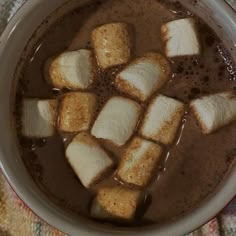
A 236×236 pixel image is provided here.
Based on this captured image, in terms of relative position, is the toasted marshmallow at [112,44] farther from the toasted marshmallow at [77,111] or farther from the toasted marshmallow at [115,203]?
the toasted marshmallow at [115,203]

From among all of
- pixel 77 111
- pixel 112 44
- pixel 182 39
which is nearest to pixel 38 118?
pixel 77 111

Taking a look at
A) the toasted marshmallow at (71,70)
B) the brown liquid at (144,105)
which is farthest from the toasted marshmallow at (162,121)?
the toasted marshmallow at (71,70)

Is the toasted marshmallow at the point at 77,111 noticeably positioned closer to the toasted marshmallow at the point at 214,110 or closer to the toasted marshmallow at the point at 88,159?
the toasted marshmallow at the point at 88,159

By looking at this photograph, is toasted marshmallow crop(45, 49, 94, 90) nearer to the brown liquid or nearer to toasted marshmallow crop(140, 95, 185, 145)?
the brown liquid

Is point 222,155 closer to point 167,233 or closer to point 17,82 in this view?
point 167,233

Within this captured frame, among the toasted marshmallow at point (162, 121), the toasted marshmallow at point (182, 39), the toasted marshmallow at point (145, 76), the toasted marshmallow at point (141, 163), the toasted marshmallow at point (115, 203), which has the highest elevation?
the toasted marshmallow at point (182, 39)

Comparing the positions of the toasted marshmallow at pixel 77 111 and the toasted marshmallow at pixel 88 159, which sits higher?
the toasted marshmallow at pixel 77 111

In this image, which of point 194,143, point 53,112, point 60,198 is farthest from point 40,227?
point 194,143
